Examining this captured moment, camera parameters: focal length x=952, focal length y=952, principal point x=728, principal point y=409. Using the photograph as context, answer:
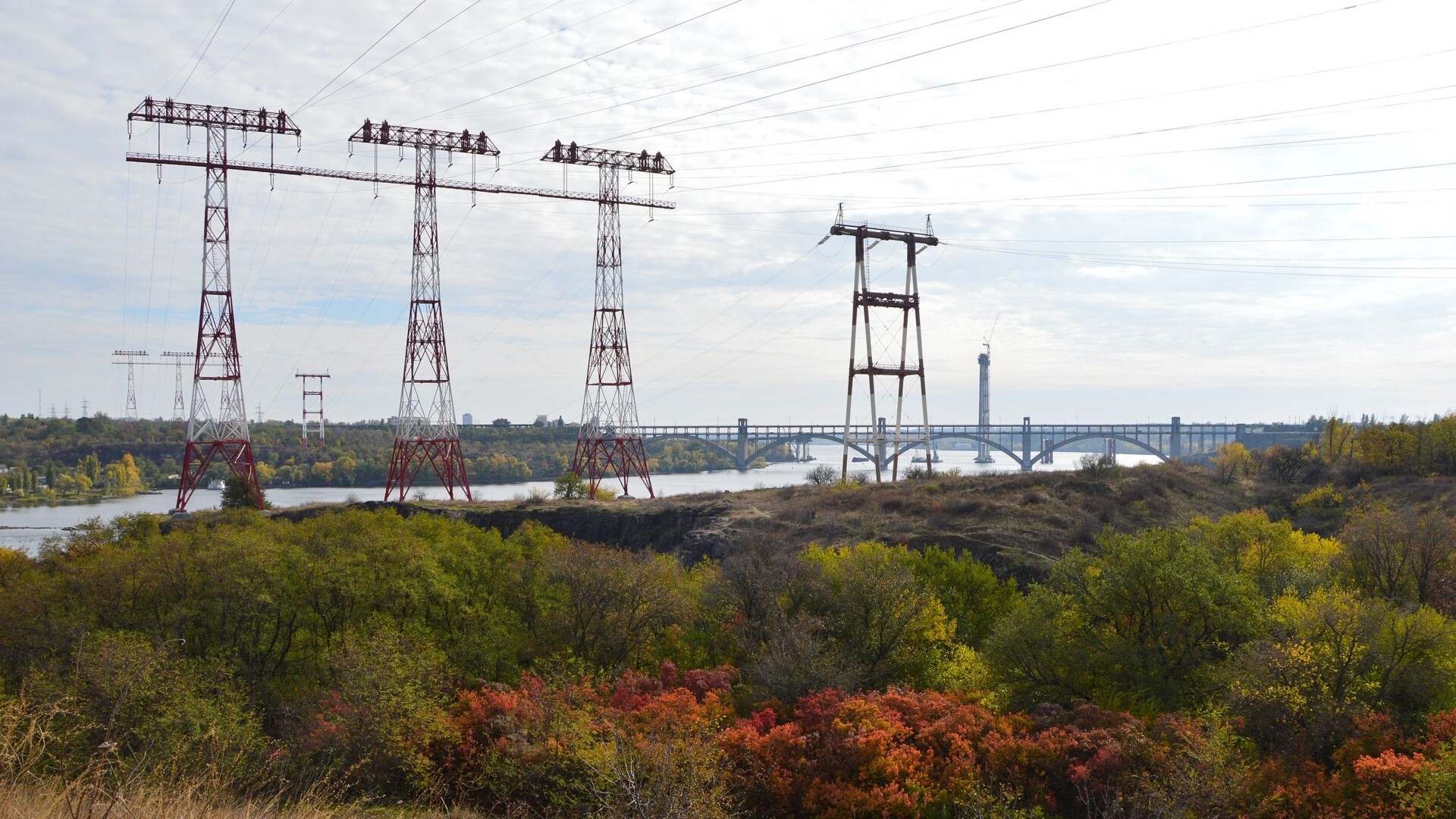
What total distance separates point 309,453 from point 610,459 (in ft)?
230

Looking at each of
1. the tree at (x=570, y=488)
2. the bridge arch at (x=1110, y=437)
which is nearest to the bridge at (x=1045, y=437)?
the bridge arch at (x=1110, y=437)

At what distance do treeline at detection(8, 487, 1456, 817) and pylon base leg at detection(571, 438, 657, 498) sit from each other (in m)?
26.3

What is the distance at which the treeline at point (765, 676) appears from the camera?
54.7 feet

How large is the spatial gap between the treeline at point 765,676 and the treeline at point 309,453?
2953 inches

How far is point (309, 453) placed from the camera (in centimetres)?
11306

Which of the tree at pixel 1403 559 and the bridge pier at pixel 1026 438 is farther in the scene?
the bridge pier at pixel 1026 438

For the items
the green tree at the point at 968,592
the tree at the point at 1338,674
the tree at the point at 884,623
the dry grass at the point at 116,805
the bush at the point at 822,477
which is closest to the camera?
the dry grass at the point at 116,805

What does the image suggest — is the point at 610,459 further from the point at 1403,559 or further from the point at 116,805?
the point at 116,805

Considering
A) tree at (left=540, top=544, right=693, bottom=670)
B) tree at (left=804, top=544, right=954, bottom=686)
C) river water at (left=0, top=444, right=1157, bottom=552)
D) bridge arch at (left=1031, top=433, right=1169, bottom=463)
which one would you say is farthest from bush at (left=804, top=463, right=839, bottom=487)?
bridge arch at (left=1031, top=433, right=1169, bottom=463)

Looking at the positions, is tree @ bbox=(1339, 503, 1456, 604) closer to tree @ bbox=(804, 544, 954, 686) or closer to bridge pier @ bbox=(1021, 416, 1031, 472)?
tree @ bbox=(804, 544, 954, 686)

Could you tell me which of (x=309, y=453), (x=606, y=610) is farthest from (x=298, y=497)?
(x=606, y=610)

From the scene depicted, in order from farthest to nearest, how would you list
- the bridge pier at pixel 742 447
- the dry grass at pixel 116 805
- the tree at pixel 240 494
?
1. the bridge pier at pixel 742 447
2. the tree at pixel 240 494
3. the dry grass at pixel 116 805

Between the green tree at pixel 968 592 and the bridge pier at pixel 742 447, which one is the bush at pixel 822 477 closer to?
the green tree at pixel 968 592

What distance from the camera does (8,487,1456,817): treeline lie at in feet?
54.7
